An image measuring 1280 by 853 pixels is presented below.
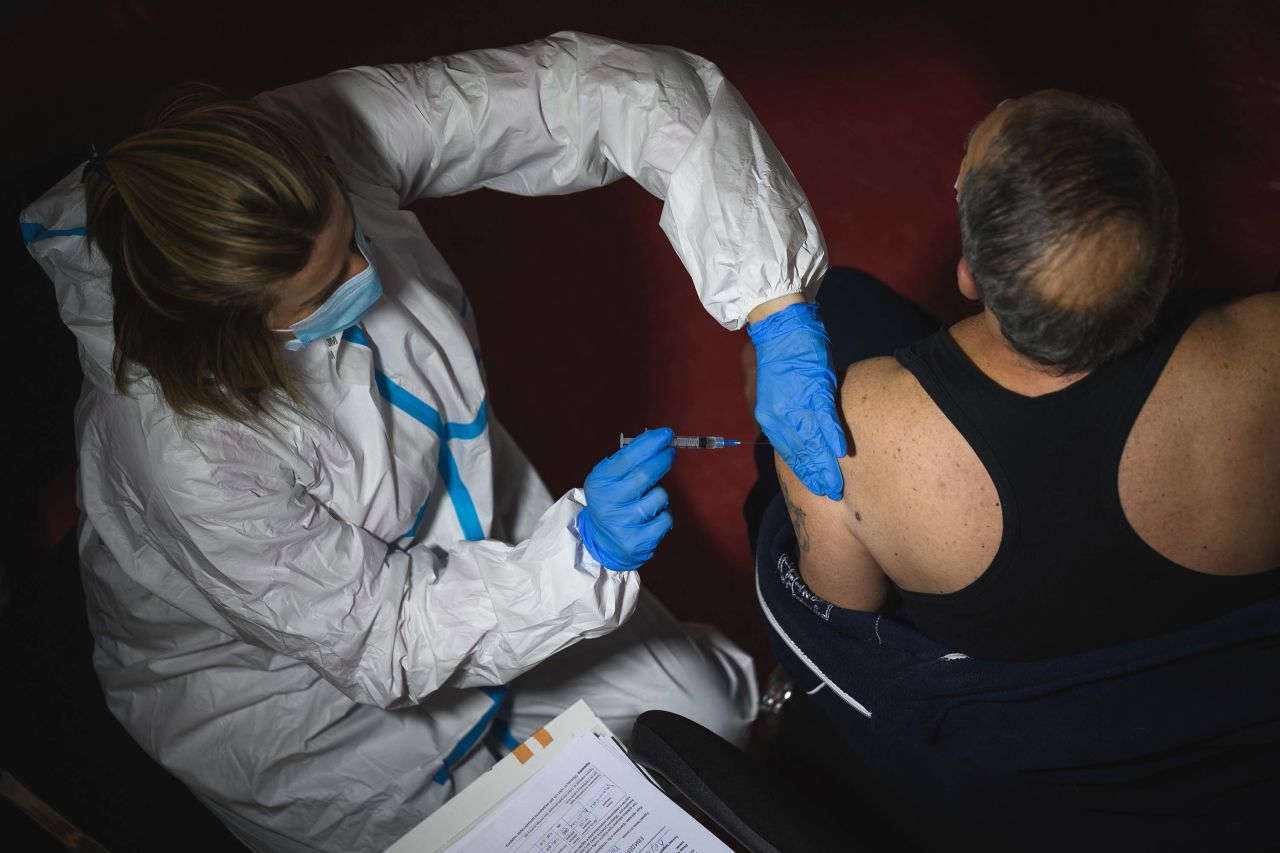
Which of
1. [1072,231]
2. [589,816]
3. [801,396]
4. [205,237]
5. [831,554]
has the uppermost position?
[1072,231]

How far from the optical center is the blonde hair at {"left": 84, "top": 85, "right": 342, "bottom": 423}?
38.6 inches

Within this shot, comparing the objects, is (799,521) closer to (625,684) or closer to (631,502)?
(631,502)

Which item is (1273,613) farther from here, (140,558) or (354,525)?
(140,558)

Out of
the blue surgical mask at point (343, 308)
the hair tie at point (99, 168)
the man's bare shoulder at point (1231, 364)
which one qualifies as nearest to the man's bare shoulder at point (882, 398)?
the man's bare shoulder at point (1231, 364)

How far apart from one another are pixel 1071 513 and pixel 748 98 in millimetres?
1998

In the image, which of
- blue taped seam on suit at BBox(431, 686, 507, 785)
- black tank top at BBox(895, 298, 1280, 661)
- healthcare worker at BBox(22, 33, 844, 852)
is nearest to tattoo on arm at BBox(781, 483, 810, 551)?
healthcare worker at BBox(22, 33, 844, 852)

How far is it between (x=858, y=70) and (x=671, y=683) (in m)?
1.97

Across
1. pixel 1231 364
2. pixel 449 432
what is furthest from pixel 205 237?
pixel 1231 364

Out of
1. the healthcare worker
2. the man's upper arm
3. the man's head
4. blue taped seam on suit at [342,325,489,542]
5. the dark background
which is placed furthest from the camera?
the dark background

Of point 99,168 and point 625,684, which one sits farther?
point 625,684

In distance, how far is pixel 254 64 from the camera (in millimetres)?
2650

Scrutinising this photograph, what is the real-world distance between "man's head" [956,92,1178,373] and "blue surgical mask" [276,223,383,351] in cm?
68

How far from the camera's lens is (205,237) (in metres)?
0.98

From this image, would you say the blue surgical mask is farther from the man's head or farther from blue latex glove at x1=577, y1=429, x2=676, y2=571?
the man's head
